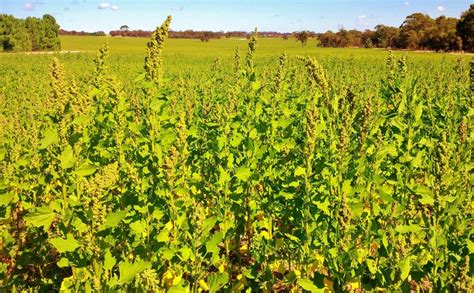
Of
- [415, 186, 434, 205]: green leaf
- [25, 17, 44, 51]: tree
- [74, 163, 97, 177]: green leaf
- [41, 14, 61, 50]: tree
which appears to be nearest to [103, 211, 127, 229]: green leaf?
[74, 163, 97, 177]: green leaf

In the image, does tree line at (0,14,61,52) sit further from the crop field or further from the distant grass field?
the crop field

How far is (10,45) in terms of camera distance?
6456 cm

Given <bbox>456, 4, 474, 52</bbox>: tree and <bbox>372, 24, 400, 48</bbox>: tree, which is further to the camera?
<bbox>372, 24, 400, 48</bbox>: tree

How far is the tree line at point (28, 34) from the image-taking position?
64188mm

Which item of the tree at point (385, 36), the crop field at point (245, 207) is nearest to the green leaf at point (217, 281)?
the crop field at point (245, 207)

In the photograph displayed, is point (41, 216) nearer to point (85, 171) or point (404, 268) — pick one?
point (85, 171)

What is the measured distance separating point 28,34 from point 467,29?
7004 centimetres

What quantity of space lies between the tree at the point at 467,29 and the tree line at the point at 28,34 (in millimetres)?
66284

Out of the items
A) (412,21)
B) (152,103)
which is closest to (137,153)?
(152,103)

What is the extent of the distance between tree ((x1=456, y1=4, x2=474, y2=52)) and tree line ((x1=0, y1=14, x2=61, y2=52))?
66284 mm

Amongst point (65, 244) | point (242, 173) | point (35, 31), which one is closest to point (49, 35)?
point (35, 31)

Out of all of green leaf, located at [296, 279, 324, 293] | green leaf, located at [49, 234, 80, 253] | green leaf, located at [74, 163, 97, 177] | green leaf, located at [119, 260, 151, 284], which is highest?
green leaf, located at [74, 163, 97, 177]

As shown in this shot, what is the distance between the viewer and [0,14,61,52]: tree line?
64188 millimetres

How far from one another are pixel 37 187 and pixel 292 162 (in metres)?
3.54
